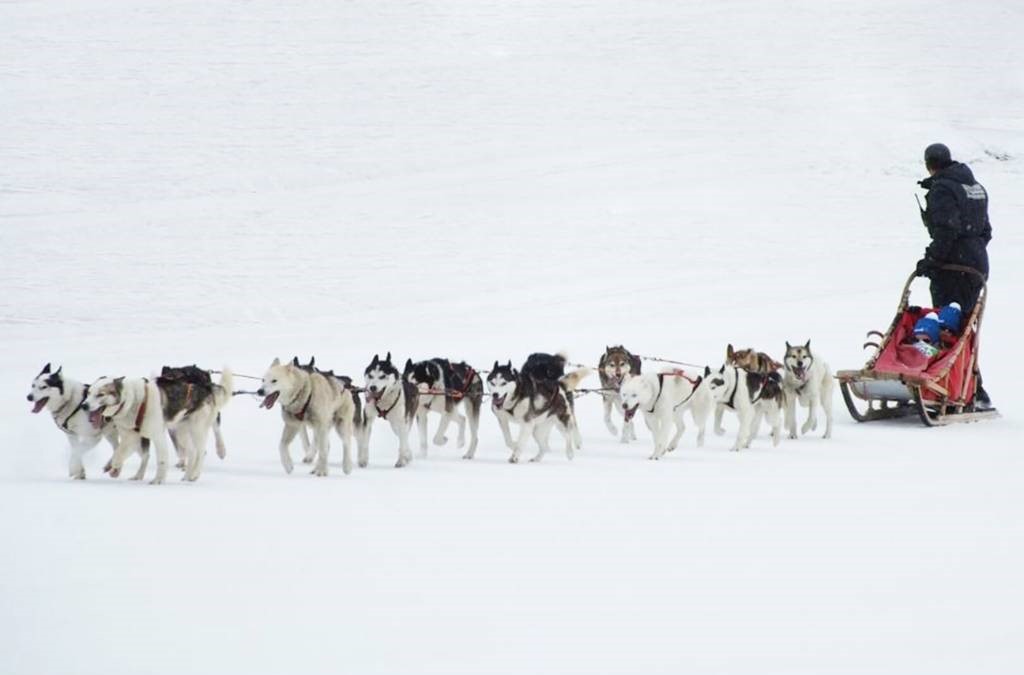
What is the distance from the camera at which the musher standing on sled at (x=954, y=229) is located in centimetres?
838

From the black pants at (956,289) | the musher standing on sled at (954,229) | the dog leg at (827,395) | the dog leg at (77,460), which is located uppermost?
the musher standing on sled at (954,229)

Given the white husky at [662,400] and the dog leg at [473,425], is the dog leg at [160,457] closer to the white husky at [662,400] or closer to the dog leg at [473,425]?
the dog leg at [473,425]

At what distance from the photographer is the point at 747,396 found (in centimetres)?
777

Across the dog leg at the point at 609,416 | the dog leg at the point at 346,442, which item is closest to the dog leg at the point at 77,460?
the dog leg at the point at 346,442

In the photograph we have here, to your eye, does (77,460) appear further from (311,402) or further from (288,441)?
(311,402)

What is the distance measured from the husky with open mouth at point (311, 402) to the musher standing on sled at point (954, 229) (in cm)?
396

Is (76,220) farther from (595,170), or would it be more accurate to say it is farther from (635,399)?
(635,399)

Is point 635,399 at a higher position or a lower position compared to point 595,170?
lower

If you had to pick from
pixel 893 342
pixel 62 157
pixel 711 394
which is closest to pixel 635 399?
pixel 711 394

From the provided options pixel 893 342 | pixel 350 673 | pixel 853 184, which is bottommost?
pixel 350 673

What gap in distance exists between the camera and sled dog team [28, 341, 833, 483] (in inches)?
248

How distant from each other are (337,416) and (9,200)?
1356 centimetres

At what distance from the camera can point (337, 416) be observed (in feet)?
22.7

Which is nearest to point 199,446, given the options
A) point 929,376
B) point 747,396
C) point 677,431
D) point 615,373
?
point 677,431
